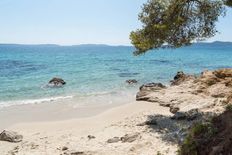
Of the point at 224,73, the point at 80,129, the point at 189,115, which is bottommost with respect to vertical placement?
the point at 80,129

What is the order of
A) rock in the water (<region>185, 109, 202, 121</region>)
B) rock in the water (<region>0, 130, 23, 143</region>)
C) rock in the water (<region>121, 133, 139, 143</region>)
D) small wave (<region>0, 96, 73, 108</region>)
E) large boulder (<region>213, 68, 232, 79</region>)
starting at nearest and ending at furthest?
1. rock in the water (<region>121, 133, 139, 143</region>)
2. rock in the water (<region>0, 130, 23, 143</region>)
3. rock in the water (<region>185, 109, 202, 121</region>)
4. large boulder (<region>213, 68, 232, 79</region>)
5. small wave (<region>0, 96, 73, 108</region>)

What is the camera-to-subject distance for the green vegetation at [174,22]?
19406mm

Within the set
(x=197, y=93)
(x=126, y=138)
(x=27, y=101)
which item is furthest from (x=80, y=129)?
(x=27, y=101)

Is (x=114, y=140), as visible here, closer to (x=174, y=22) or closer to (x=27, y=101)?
(x=174, y=22)

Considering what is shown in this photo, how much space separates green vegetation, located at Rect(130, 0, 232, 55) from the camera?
19406 millimetres

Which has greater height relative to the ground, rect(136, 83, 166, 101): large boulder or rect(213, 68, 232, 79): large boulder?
rect(213, 68, 232, 79): large boulder

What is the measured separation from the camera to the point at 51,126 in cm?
2231

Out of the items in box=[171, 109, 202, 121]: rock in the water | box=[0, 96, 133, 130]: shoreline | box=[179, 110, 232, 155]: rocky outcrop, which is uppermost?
box=[179, 110, 232, 155]: rocky outcrop

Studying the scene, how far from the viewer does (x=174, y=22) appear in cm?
1938

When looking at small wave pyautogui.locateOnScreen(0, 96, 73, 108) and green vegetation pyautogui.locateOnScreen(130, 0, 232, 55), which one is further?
small wave pyautogui.locateOnScreen(0, 96, 73, 108)

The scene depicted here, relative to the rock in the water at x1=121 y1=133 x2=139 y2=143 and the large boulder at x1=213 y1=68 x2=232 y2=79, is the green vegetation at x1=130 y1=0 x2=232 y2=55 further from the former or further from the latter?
the large boulder at x1=213 y1=68 x2=232 y2=79

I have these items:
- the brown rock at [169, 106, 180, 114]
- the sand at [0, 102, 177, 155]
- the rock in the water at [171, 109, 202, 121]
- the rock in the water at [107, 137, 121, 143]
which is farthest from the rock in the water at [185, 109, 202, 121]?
the rock in the water at [107, 137, 121, 143]

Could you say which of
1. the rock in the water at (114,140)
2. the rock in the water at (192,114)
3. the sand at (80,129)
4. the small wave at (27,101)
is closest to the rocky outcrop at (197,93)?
the rock in the water at (192,114)

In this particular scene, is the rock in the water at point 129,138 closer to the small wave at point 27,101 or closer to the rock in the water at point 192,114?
the rock in the water at point 192,114
